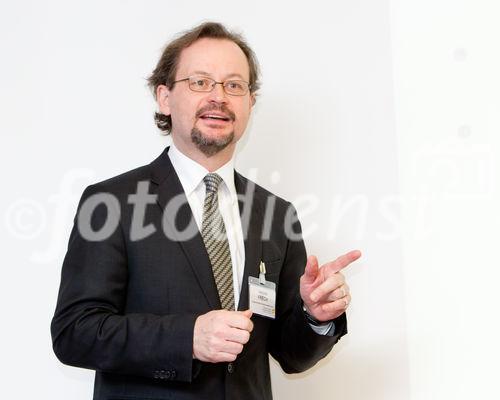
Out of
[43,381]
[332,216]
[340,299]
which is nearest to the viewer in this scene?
[340,299]

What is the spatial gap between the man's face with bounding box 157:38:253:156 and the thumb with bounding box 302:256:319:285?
0.54m

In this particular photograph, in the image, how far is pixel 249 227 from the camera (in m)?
2.16

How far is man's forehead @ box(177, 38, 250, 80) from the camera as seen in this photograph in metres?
2.22

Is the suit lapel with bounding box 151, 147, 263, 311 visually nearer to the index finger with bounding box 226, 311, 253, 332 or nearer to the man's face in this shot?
the man's face

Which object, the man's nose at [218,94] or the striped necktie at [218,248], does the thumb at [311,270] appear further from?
the man's nose at [218,94]

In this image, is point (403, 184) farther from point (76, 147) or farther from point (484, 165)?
point (76, 147)

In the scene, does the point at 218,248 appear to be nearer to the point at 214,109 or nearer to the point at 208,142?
the point at 208,142

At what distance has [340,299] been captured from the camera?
1.89 m

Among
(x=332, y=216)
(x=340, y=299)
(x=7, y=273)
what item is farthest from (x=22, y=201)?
(x=340, y=299)

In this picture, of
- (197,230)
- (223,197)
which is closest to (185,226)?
(197,230)

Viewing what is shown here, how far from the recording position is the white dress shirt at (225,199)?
2053 mm

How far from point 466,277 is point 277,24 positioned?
4.23 feet

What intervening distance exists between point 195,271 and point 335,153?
1088 mm

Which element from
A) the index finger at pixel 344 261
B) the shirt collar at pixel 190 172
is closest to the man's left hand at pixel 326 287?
the index finger at pixel 344 261
